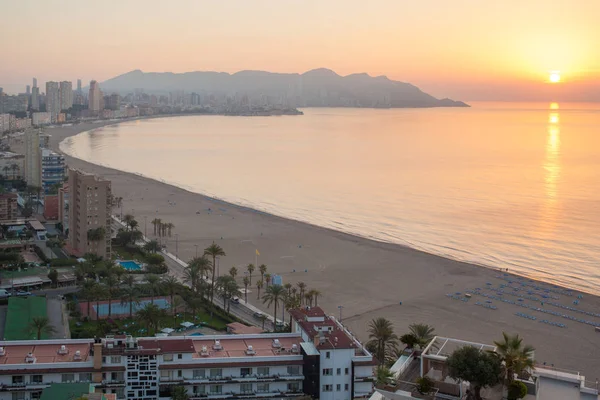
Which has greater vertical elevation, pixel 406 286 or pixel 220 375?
pixel 220 375

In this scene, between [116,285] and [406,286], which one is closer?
[116,285]

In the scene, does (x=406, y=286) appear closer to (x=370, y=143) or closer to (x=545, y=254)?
(x=545, y=254)

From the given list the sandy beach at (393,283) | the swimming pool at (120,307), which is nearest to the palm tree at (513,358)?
the sandy beach at (393,283)

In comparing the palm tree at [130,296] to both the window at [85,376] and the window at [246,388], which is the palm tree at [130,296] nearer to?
the window at [85,376]

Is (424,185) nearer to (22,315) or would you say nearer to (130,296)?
(130,296)

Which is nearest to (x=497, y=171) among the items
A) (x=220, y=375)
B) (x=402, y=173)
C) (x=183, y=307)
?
(x=402, y=173)

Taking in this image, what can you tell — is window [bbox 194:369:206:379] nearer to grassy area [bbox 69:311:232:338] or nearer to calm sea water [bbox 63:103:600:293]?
grassy area [bbox 69:311:232:338]

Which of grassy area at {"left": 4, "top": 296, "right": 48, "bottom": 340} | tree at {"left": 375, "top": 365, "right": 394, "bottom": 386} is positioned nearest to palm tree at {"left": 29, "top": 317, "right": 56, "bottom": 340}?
grassy area at {"left": 4, "top": 296, "right": 48, "bottom": 340}

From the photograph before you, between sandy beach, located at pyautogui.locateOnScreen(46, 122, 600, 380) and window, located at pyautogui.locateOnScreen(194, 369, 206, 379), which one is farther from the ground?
window, located at pyautogui.locateOnScreen(194, 369, 206, 379)
